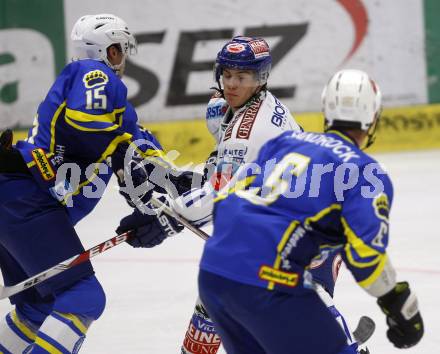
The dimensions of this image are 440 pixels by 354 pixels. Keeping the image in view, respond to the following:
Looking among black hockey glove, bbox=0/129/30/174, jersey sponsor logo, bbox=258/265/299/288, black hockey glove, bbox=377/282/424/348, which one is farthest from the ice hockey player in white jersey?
black hockey glove, bbox=377/282/424/348

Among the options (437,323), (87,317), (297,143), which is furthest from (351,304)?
(297,143)

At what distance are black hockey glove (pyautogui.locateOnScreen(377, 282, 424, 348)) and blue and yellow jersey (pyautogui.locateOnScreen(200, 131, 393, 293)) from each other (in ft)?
0.28

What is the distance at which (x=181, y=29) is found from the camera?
8961 millimetres

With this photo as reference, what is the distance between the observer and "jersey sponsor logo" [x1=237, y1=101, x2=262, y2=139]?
11.0 ft

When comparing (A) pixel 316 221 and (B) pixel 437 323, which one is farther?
(B) pixel 437 323

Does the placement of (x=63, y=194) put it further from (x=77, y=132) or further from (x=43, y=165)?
(x=77, y=132)

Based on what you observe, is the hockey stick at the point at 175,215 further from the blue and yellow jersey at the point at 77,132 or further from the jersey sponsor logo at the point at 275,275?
the jersey sponsor logo at the point at 275,275

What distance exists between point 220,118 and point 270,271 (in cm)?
132

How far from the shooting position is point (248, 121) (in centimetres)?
340

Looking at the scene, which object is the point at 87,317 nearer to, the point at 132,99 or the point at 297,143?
the point at 297,143

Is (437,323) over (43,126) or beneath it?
beneath

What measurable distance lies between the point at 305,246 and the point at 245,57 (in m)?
1.09

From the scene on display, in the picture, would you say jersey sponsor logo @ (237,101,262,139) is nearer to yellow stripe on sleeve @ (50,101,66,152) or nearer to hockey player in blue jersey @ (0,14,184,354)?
hockey player in blue jersey @ (0,14,184,354)

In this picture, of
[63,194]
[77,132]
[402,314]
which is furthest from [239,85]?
[402,314]
